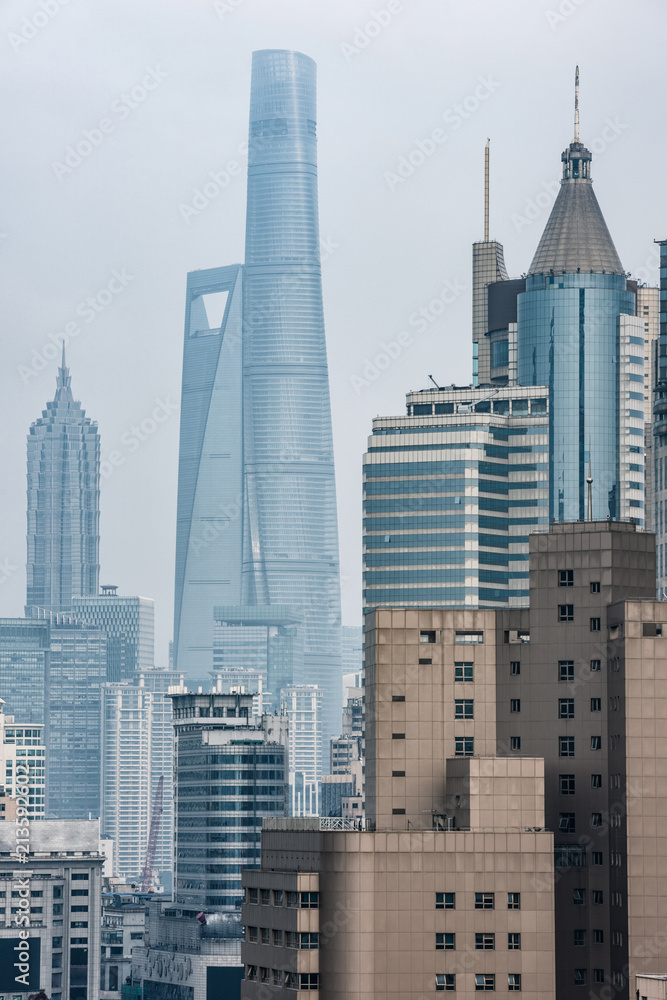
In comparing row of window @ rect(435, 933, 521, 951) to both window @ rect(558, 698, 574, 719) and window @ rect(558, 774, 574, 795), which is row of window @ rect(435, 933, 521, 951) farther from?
window @ rect(558, 698, 574, 719)

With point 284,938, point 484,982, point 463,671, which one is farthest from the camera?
point 463,671

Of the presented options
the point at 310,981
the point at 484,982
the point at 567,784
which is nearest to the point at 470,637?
the point at 567,784

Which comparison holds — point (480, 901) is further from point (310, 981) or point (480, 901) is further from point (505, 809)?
point (310, 981)

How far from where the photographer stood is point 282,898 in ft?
525

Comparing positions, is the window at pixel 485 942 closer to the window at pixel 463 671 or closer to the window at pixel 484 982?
the window at pixel 484 982

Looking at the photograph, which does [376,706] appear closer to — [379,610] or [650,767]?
[379,610]

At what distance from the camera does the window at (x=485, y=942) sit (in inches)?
6053

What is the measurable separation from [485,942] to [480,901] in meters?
2.94

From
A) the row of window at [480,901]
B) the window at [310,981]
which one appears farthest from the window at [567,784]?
the window at [310,981]

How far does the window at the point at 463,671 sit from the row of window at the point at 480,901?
80.7 ft

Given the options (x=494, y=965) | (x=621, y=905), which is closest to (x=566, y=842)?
(x=621, y=905)

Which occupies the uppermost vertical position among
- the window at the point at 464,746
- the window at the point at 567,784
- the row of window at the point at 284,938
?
the window at the point at 464,746

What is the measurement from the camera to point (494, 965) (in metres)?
153

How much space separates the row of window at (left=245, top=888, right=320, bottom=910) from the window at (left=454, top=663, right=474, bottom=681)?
79.4 ft
